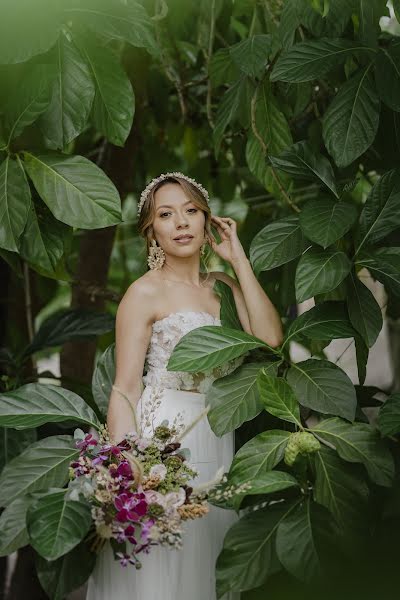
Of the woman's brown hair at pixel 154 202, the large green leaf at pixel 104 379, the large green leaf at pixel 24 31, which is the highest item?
the large green leaf at pixel 24 31

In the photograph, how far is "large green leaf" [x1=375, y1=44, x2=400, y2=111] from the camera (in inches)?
79.4

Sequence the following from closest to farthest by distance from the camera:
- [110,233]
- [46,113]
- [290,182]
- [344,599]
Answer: [344,599], [46,113], [290,182], [110,233]

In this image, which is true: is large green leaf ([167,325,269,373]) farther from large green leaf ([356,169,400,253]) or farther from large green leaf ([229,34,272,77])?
large green leaf ([229,34,272,77])

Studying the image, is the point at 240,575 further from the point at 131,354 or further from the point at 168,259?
the point at 168,259

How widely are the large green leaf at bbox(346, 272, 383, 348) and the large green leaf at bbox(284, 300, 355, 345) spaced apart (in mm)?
29

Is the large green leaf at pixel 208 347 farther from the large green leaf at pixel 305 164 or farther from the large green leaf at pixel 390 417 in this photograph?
the large green leaf at pixel 305 164

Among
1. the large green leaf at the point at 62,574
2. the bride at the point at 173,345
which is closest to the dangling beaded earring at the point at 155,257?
the bride at the point at 173,345

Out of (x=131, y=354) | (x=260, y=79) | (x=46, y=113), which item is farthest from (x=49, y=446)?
(x=260, y=79)

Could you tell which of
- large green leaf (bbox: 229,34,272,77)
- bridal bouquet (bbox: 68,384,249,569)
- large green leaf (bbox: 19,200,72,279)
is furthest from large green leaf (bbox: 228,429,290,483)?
large green leaf (bbox: 229,34,272,77)

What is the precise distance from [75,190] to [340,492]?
34.5 inches

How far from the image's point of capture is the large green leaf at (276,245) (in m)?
2.03

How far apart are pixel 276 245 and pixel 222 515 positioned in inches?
25.0

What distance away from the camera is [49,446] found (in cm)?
204

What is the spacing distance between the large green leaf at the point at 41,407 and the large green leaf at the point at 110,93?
606mm
